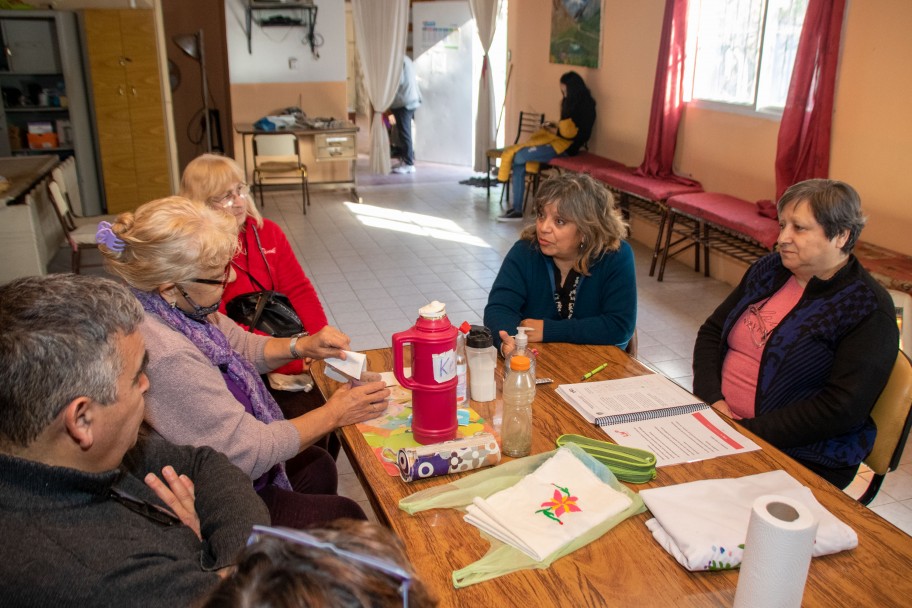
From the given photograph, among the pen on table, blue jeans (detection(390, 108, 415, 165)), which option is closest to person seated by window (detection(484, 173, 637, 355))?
the pen on table

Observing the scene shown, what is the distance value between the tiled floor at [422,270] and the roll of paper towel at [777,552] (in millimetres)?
1986

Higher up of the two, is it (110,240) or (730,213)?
(110,240)

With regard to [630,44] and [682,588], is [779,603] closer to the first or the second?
[682,588]

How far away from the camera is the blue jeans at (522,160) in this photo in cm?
758

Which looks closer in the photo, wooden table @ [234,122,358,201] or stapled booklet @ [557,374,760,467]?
stapled booklet @ [557,374,760,467]

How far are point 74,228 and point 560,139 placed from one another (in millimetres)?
4488

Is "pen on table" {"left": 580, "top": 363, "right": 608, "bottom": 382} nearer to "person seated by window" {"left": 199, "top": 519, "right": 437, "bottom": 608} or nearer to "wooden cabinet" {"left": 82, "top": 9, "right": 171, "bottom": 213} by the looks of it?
"person seated by window" {"left": 199, "top": 519, "right": 437, "bottom": 608}

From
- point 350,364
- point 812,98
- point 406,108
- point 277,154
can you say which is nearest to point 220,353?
point 350,364

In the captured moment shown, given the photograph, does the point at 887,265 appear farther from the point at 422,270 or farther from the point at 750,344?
the point at 422,270

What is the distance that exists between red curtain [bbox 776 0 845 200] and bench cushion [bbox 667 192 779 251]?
1.10 ft

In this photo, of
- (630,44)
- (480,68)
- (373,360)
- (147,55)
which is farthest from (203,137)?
(373,360)

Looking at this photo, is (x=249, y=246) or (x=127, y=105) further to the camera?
(x=127, y=105)

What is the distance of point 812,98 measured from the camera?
15.2 feet

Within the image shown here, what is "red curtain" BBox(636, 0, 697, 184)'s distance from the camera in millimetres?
5852
